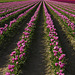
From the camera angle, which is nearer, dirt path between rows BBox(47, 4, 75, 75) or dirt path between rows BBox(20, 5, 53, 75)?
dirt path between rows BBox(47, 4, 75, 75)

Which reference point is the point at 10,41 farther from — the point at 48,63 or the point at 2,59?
the point at 48,63

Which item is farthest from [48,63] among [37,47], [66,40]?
[66,40]

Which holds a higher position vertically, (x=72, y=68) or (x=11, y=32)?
(x=11, y=32)

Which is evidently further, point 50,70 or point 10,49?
point 10,49

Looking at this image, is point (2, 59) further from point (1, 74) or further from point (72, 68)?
point (72, 68)

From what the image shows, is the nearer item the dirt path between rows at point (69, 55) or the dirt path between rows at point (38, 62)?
the dirt path between rows at point (69, 55)

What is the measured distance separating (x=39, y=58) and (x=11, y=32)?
14.3 ft

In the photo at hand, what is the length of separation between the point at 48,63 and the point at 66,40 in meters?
3.56

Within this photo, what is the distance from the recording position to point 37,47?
24.9 ft

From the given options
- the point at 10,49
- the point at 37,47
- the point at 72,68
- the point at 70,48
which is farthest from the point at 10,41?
the point at 72,68

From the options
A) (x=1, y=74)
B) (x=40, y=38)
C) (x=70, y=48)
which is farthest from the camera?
(x=40, y=38)

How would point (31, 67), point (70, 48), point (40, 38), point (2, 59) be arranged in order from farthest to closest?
point (40, 38)
point (70, 48)
point (2, 59)
point (31, 67)

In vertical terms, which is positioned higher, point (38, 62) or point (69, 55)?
point (69, 55)

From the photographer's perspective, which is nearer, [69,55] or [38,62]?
[38,62]
